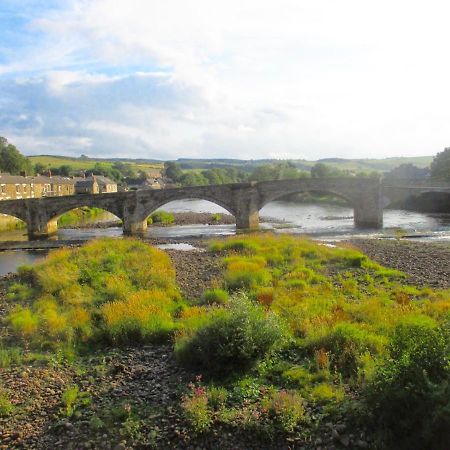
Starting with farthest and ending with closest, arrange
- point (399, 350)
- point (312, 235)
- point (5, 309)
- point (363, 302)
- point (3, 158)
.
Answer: point (3, 158) → point (312, 235) → point (5, 309) → point (363, 302) → point (399, 350)

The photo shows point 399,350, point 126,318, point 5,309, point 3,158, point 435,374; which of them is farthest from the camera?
point 3,158

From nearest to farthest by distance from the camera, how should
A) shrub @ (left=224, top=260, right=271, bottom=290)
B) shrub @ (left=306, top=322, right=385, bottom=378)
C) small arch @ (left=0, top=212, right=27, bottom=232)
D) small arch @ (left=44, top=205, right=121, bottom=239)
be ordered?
shrub @ (left=306, top=322, right=385, bottom=378) < shrub @ (left=224, top=260, right=271, bottom=290) < small arch @ (left=44, top=205, right=121, bottom=239) < small arch @ (left=0, top=212, right=27, bottom=232)

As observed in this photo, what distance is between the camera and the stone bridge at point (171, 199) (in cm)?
4838

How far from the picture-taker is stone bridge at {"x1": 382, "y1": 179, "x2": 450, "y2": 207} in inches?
2292

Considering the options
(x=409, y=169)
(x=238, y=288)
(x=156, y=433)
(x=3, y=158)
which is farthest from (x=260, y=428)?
(x=409, y=169)

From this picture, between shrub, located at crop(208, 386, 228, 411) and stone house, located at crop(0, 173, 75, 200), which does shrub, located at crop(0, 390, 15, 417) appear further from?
stone house, located at crop(0, 173, 75, 200)

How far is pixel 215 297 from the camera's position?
57.9 feet

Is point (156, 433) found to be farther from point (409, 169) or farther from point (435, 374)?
point (409, 169)

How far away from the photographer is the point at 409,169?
108 metres

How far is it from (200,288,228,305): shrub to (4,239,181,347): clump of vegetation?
43.0 inches

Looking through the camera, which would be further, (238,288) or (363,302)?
(238,288)

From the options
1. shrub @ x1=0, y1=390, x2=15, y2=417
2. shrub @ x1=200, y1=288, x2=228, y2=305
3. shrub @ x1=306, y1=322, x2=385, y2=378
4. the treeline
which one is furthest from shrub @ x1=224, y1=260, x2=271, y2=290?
the treeline

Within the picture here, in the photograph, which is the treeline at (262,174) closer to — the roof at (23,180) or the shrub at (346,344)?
the roof at (23,180)

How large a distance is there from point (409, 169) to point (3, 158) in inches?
3325
